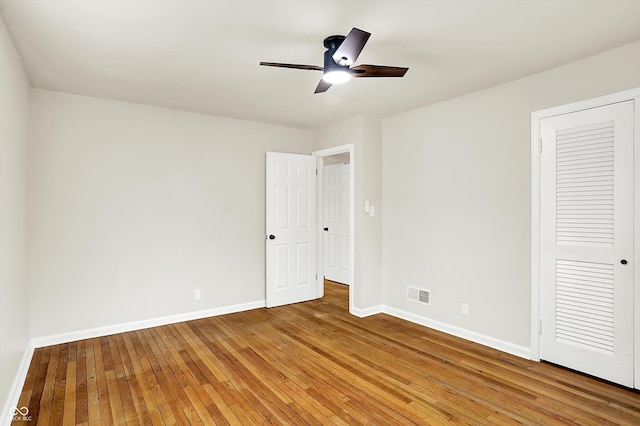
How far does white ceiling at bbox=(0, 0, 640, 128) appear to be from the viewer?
2074mm

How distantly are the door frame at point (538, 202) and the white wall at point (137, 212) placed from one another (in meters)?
3.22

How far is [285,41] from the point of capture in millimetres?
2475

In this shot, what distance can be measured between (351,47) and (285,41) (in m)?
0.65

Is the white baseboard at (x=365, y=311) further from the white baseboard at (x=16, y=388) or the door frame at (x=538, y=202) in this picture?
the white baseboard at (x=16, y=388)

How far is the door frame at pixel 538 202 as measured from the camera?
101 inches

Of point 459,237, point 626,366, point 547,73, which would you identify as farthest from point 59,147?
point 626,366

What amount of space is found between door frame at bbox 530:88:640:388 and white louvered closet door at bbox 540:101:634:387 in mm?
30

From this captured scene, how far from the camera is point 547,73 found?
302 centimetres

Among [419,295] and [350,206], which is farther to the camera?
[350,206]

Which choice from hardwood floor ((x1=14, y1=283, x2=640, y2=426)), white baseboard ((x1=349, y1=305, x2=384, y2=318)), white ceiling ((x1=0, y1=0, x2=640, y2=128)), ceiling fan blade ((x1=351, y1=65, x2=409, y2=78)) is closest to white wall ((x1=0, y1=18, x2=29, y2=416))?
white ceiling ((x1=0, y1=0, x2=640, y2=128))

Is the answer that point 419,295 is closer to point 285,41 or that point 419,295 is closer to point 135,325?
point 285,41

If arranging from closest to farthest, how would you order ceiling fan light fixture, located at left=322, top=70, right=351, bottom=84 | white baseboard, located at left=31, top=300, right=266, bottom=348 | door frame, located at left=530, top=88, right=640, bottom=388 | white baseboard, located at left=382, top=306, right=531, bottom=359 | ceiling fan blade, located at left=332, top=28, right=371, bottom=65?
ceiling fan blade, located at left=332, top=28, right=371, bottom=65 → ceiling fan light fixture, located at left=322, top=70, right=351, bottom=84 → door frame, located at left=530, top=88, right=640, bottom=388 → white baseboard, located at left=382, top=306, right=531, bottom=359 → white baseboard, located at left=31, top=300, right=266, bottom=348

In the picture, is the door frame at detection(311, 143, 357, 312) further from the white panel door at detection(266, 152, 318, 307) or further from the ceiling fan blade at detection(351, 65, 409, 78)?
the ceiling fan blade at detection(351, 65, 409, 78)

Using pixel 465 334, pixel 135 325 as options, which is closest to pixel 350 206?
pixel 465 334
